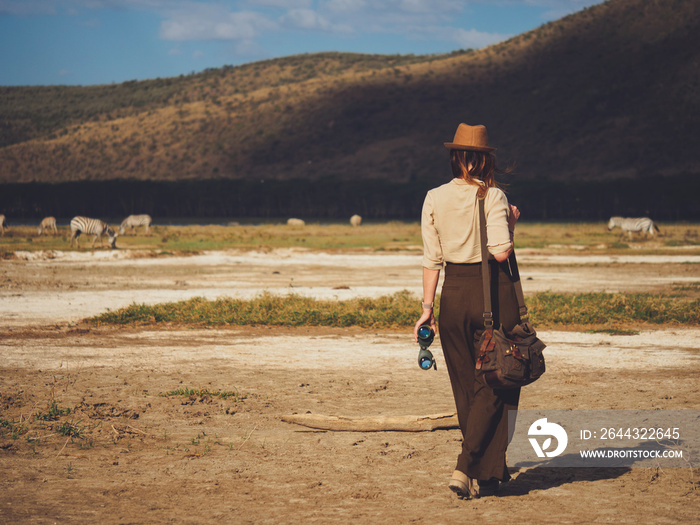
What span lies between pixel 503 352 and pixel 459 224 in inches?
33.7

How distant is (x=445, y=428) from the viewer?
7289mm

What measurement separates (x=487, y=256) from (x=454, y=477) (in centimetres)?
142

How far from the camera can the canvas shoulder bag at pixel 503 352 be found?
197 inches

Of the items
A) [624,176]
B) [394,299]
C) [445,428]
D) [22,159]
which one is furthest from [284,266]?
[22,159]

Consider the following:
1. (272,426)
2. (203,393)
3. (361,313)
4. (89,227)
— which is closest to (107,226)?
(89,227)

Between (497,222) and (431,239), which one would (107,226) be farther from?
(497,222)

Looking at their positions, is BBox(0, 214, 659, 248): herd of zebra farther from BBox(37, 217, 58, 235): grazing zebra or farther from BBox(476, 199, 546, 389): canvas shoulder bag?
BBox(476, 199, 546, 389): canvas shoulder bag

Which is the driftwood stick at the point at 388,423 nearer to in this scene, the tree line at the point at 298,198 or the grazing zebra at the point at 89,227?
the grazing zebra at the point at 89,227

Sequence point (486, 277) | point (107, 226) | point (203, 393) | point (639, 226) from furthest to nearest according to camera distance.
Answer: point (639, 226) → point (107, 226) → point (203, 393) → point (486, 277)

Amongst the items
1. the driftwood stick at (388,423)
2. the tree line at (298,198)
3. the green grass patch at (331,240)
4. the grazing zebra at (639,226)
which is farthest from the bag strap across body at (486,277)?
the tree line at (298,198)

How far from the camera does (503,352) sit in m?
5.01

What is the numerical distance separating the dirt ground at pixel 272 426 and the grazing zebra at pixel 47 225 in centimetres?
2972

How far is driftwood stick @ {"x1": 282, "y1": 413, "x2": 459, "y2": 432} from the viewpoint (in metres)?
7.23

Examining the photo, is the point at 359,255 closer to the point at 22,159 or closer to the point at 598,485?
the point at 598,485
